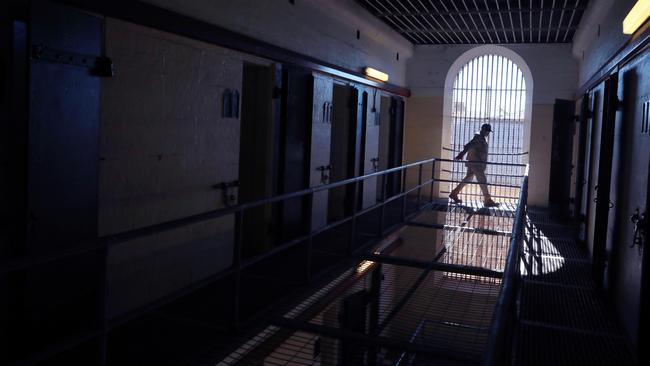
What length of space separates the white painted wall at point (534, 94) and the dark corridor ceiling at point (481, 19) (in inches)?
9.7

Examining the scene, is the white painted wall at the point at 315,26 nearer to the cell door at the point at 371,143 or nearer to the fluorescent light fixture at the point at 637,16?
the cell door at the point at 371,143

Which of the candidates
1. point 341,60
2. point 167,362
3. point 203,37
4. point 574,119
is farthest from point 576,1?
point 167,362

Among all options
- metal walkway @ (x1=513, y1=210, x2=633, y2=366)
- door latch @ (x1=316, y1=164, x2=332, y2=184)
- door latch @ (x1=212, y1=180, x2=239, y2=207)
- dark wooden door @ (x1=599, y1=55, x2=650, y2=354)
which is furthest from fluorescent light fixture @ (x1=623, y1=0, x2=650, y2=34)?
door latch @ (x1=316, y1=164, x2=332, y2=184)

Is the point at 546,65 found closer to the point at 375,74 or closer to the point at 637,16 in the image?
the point at 375,74

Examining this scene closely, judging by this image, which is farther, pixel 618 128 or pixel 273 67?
pixel 273 67

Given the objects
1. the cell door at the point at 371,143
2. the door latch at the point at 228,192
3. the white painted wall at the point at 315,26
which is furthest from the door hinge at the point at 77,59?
the cell door at the point at 371,143

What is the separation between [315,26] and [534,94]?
4.79 m

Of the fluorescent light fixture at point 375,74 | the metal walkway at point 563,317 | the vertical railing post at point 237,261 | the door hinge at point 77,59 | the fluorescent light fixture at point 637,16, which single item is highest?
the fluorescent light fixture at point 375,74

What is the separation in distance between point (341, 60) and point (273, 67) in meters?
1.91

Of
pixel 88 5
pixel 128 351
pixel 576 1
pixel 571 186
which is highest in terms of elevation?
pixel 576 1

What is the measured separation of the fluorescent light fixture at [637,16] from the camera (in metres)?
3.28

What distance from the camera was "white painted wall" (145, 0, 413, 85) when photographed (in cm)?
412

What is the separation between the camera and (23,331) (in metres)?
2.66

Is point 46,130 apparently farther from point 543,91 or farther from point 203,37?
point 543,91
